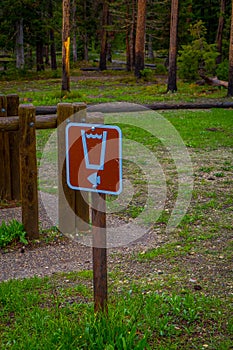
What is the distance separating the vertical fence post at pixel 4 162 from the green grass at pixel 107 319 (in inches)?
102

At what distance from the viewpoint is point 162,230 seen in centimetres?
640

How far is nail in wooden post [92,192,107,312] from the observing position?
3.44 metres

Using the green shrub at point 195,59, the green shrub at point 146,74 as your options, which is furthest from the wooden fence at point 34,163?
the green shrub at point 146,74

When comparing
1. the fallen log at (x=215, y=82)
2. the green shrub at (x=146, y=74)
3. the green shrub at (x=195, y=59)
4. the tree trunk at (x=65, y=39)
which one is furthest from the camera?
the green shrub at (x=146, y=74)

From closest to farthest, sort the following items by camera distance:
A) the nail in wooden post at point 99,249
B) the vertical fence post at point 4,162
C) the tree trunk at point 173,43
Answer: the nail in wooden post at point 99,249
the vertical fence post at point 4,162
the tree trunk at point 173,43

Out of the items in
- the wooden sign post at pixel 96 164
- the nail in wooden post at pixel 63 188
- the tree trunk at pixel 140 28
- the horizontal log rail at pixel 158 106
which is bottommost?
the horizontal log rail at pixel 158 106

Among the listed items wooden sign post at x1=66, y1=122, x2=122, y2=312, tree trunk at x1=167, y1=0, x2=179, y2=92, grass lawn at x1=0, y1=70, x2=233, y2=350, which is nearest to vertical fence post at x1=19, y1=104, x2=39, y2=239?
grass lawn at x1=0, y1=70, x2=233, y2=350

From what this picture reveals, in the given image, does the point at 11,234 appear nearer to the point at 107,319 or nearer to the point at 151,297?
the point at 151,297

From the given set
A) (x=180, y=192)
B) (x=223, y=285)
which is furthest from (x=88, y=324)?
(x=180, y=192)

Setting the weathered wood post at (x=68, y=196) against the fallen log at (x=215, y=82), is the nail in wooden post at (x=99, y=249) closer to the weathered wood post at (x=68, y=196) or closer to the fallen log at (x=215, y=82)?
the weathered wood post at (x=68, y=196)

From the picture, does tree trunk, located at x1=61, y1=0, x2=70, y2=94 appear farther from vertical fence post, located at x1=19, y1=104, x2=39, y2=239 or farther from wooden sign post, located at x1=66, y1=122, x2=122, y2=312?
wooden sign post, located at x1=66, y1=122, x2=122, y2=312

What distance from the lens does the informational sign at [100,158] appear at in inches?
129

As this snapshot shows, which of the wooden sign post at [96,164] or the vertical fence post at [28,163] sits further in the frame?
the vertical fence post at [28,163]

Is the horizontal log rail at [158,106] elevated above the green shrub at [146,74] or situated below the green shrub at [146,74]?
below
